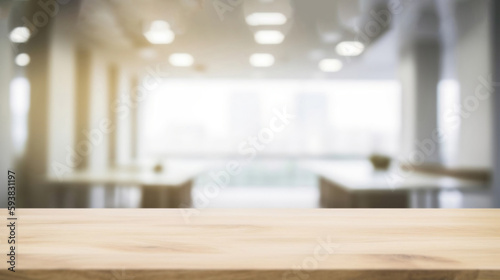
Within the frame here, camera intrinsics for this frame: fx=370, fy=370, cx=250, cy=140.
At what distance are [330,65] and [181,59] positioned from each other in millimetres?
1040

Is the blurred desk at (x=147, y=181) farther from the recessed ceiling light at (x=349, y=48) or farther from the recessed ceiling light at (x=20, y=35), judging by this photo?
the recessed ceiling light at (x=349, y=48)

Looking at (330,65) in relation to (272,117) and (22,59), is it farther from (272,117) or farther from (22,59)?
(22,59)

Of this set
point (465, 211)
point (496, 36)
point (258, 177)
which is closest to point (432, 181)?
point (496, 36)

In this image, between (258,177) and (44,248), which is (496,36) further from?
(44,248)

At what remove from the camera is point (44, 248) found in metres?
0.47

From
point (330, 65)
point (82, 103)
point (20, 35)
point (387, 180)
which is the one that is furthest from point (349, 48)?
point (20, 35)

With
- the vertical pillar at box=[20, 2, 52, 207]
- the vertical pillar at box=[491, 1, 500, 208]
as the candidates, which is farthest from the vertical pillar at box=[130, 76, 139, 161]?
the vertical pillar at box=[491, 1, 500, 208]

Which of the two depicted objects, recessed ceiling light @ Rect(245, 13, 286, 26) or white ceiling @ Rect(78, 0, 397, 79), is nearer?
recessed ceiling light @ Rect(245, 13, 286, 26)

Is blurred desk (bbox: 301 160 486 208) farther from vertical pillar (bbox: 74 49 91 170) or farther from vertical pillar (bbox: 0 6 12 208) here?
vertical pillar (bbox: 0 6 12 208)

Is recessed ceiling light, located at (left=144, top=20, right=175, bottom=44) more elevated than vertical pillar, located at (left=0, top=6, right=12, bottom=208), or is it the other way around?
recessed ceiling light, located at (left=144, top=20, right=175, bottom=44)

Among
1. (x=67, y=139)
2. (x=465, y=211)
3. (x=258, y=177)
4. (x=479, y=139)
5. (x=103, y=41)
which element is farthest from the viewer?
(x=258, y=177)

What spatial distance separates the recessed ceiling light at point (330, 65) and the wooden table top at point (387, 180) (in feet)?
2.33

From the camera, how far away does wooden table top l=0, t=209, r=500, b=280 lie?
0.39 meters

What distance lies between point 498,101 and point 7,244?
86.6 inches
